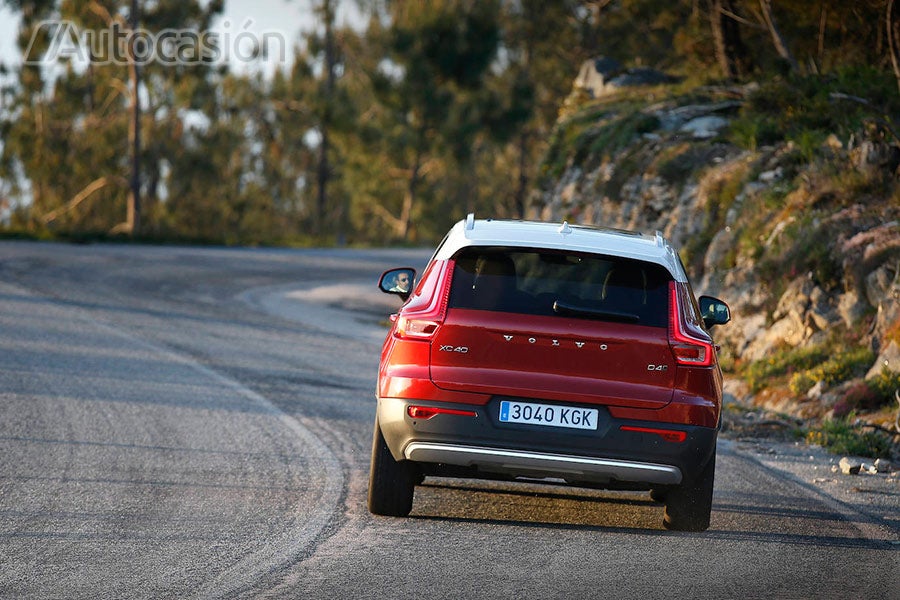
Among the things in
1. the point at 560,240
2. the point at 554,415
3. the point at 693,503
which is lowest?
the point at 693,503

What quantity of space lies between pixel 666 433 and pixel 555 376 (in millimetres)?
677

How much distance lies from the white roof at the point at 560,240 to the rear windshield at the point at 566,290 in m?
0.04

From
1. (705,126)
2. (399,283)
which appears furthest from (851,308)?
(705,126)

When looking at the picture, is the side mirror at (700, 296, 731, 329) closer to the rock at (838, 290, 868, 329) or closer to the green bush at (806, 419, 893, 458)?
the green bush at (806, 419, 893, 458)

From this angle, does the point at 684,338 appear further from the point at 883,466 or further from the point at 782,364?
the point at 782,364

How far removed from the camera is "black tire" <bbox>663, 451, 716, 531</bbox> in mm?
7332

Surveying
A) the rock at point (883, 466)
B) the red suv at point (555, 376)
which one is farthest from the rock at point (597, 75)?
the red suv at point (555, 376)

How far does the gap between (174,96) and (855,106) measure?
37.7 meters

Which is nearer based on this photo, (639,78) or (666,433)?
(666,433)

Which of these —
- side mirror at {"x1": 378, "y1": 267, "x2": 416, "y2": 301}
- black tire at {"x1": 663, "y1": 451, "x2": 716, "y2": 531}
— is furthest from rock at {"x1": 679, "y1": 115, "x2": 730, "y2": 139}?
black tire at {"x1": 663, "y1": 451, "x2": 716, "y2": 531}

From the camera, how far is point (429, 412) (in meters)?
6.96

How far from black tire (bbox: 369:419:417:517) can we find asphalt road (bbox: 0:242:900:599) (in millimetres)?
106

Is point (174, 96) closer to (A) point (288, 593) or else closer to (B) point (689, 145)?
(B) point (689, 145)

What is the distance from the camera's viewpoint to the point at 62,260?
81.5 feet
